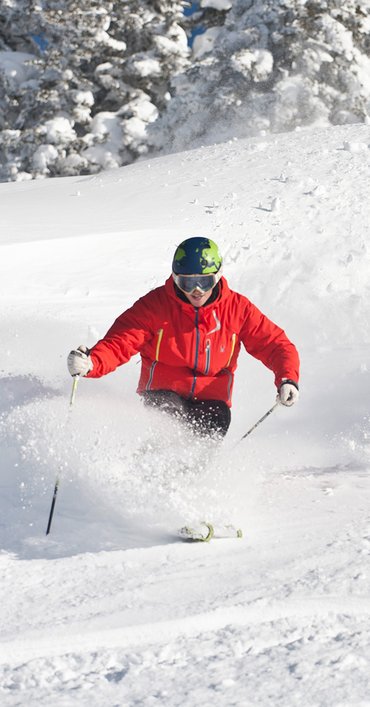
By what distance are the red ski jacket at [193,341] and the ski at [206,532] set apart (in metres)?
1.02

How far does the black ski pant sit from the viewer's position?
4.84m

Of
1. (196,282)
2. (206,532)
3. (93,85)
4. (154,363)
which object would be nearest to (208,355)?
(154,363)

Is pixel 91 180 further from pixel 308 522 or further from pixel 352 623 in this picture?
pixel 352 623

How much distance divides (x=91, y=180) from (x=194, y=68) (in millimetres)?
6909

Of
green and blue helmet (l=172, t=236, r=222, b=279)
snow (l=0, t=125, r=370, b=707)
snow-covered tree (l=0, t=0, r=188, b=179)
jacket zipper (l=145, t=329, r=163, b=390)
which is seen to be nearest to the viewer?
snow (l=0, t=125, r=370, b=707)

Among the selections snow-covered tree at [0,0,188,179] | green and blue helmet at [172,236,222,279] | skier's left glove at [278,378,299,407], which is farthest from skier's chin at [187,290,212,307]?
snow-covered tree at [0,0,188,179]

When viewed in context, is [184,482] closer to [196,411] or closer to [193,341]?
[196,411]

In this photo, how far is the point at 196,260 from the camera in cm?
455

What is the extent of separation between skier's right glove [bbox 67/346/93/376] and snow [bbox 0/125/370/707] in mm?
464

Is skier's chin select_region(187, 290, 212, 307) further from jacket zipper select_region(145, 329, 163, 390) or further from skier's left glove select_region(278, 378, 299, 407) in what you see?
skier's left glove select_region(278, 378, 299, 407)

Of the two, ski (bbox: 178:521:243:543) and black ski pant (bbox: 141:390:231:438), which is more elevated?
black ski pant (bbox: 141:390:231:438)

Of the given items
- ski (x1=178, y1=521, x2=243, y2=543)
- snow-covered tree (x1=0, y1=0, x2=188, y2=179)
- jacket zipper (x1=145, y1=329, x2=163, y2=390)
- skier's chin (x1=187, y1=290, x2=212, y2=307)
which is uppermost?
skier's chin (x1=187, y1=290, x2=212, y2=307)

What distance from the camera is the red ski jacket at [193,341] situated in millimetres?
4773

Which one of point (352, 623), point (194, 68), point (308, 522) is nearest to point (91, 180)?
point (194, 68)
